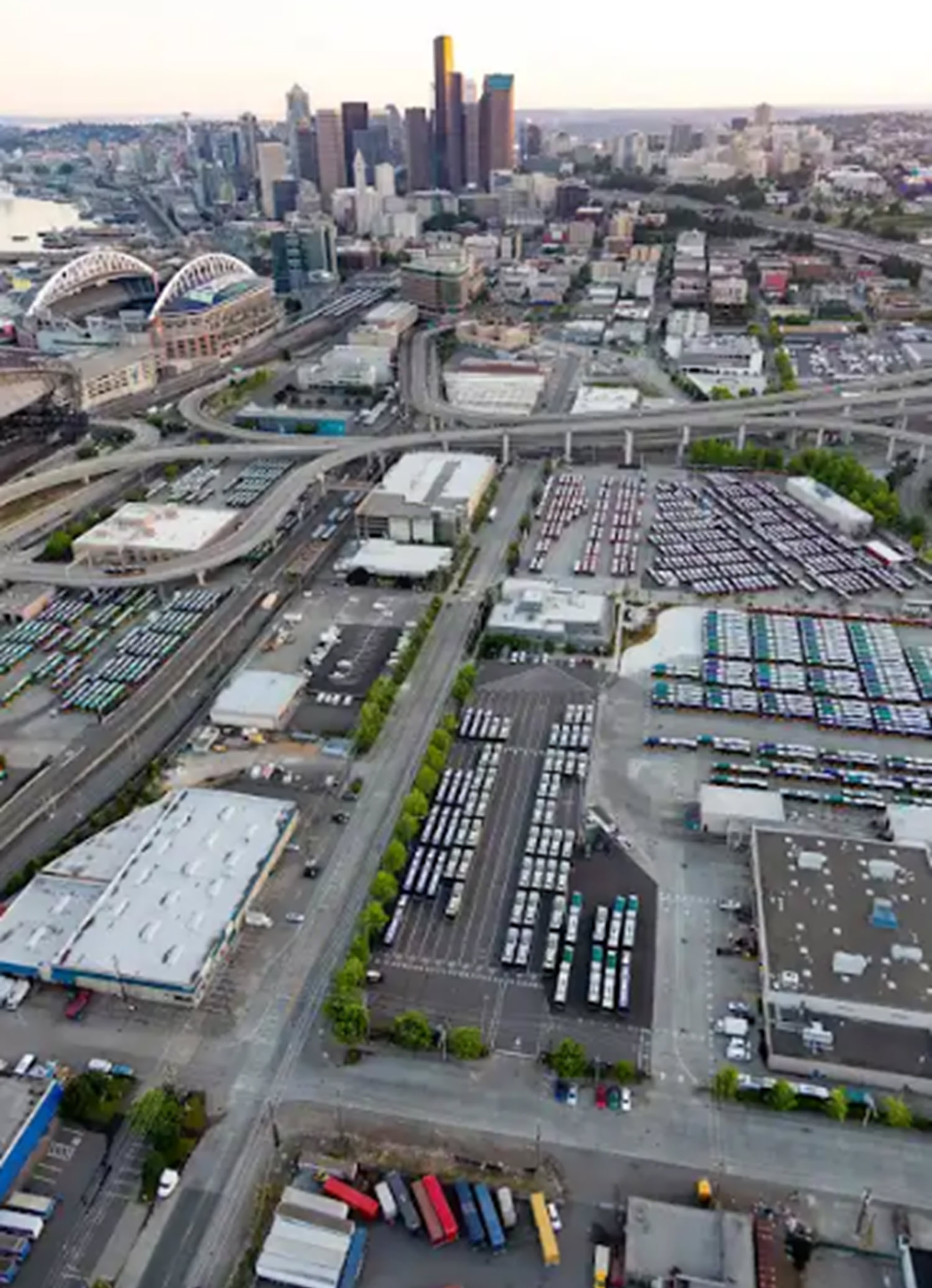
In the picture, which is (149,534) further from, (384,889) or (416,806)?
(384,889)

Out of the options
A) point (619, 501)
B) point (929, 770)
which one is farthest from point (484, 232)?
point (929, 770)

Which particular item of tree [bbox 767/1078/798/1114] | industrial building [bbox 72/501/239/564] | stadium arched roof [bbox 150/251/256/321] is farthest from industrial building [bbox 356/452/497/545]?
stadium arched roof [bbox 150/251/256/321]

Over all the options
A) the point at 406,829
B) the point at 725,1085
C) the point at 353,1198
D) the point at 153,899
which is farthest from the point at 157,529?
the point at 725,1085

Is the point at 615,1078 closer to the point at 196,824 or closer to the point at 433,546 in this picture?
the point at 196,824

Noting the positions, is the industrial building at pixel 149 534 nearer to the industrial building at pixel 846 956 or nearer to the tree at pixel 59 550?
the tree at pixel 59 550

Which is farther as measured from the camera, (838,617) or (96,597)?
(96,597)

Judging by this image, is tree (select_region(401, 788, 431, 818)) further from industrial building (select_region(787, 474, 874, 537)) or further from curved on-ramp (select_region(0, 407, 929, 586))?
industrial building (select_region(787, 474, 874, 537))


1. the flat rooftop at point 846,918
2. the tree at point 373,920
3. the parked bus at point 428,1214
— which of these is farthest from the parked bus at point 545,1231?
the tree at point 373,920
